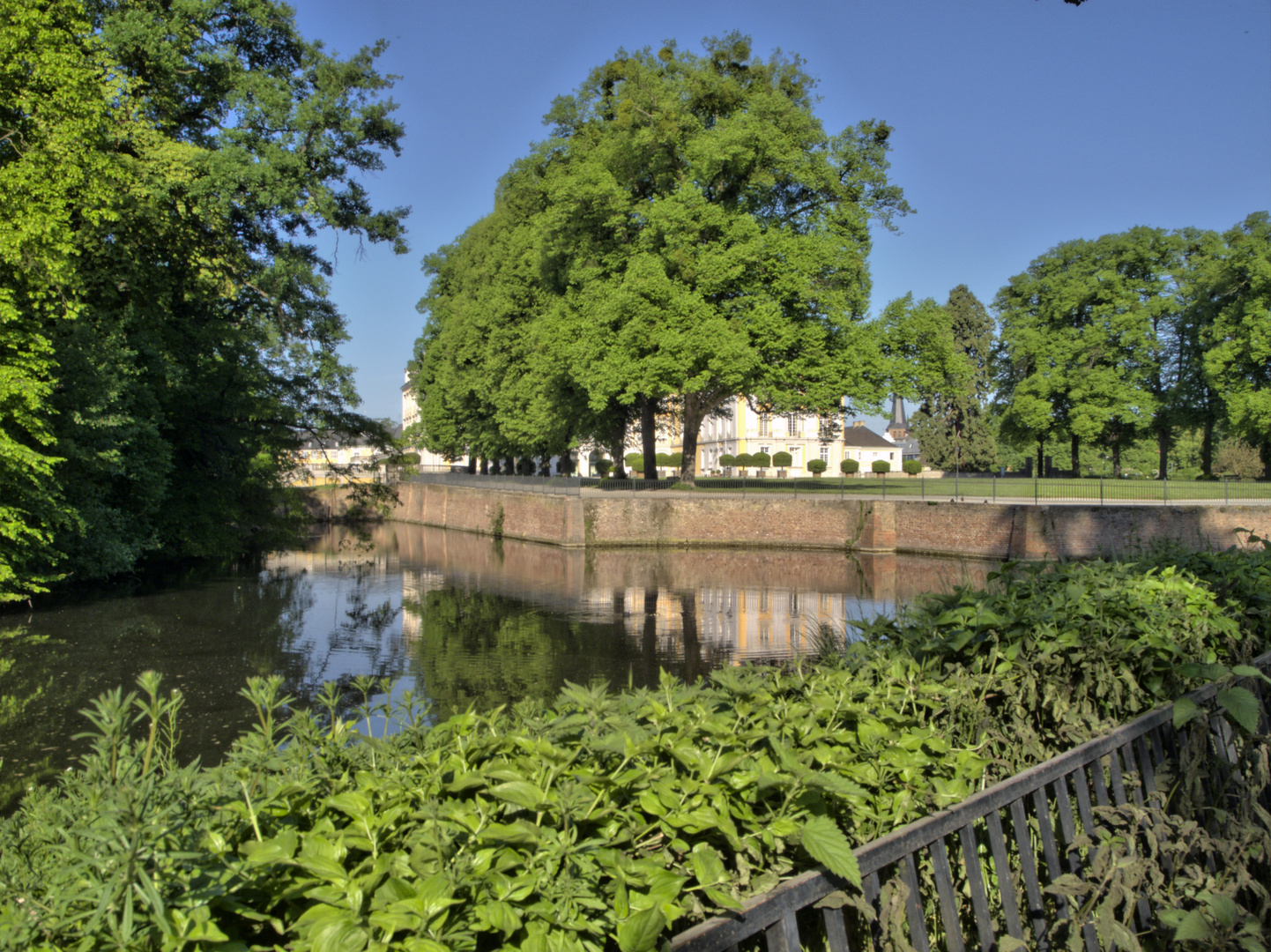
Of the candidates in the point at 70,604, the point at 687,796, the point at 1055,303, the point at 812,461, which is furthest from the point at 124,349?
the point at 812,461

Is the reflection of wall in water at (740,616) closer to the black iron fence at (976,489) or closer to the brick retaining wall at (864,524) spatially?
the brick retaining wall at (864,524)

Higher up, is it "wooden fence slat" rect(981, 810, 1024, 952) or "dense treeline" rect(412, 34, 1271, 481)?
Answer: "dense treeline" rect(412, 34, 1271, 481)

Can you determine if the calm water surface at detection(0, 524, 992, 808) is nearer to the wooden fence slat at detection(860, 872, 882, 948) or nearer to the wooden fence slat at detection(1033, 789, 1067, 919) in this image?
the wooden fence slat at detection(1033, 789, 1067, 919)

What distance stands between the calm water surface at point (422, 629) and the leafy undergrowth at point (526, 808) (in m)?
3.19

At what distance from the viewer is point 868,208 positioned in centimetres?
2970

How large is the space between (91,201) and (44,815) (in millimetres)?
14939

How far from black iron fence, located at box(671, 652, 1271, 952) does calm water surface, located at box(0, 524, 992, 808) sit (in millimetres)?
3191

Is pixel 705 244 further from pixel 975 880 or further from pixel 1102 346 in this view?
pixel 975 880

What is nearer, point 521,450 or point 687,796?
point 687,796

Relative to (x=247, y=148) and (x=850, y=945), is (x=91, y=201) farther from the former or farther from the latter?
(x=850, y=945)

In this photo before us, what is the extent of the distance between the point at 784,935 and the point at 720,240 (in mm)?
27724

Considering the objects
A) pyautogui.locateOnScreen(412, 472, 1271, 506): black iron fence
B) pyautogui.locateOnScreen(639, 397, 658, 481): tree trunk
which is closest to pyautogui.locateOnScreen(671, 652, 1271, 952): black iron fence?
pyautogui.locateOnScreen(412, 472, 1271, 506): black iron fence

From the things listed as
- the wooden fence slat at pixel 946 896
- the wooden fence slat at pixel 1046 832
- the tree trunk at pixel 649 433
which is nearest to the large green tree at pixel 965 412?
the tree trunk at pixel 649 433

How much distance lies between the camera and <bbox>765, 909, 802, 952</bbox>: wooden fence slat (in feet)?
5.61
